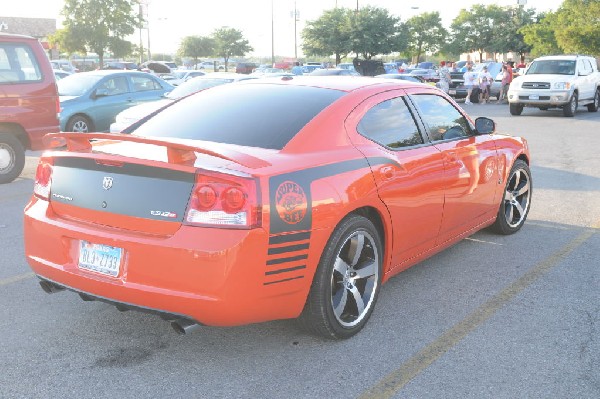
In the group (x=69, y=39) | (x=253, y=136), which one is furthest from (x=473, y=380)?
(x=69, y=39)

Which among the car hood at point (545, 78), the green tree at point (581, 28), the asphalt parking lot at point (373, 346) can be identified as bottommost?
the asphalt parking lot at point (373, 346)

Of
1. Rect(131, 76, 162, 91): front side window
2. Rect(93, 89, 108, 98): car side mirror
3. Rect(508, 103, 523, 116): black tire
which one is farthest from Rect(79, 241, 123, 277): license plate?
Rect(508, 103, 523, 116): black tire

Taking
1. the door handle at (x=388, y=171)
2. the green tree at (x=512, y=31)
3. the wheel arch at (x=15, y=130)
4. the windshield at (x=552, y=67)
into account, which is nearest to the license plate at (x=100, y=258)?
the door handle at (x=388, y=171)

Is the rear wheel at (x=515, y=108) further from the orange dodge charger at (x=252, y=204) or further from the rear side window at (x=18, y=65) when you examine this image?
the orange dodge charger at (x=252, y=204)

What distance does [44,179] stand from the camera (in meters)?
4.15

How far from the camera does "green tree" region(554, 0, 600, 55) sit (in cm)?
3312

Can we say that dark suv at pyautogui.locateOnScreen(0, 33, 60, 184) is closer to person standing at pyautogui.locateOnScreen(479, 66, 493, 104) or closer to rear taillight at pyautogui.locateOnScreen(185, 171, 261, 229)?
rear taillight at pyautogui.locateOnScreen(185, 171, 261, 229)

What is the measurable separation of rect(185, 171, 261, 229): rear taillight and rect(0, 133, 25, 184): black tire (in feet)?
23.8

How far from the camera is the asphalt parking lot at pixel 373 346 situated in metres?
3.53

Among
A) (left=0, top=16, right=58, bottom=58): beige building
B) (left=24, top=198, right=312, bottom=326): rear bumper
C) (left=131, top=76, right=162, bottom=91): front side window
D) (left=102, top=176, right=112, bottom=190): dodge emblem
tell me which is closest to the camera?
(left=24, top=198, right=312, bottom=326): rear bumper

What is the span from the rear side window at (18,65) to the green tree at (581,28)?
29689mm

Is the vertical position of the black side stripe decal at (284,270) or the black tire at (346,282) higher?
the black side stripe decal at (284,270)

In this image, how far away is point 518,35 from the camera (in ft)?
287

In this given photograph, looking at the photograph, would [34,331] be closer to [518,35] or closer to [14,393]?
[14,393]
